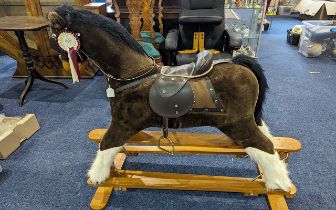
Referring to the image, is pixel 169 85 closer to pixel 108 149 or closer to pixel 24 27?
pixel 108 149

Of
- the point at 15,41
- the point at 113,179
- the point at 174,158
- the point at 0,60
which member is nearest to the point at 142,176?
the point at 113,179

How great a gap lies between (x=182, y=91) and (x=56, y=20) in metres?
0.64

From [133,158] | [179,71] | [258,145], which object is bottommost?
[133,158]

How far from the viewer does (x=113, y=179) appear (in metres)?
1.49

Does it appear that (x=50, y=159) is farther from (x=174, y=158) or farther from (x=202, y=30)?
(x=202, y=30)

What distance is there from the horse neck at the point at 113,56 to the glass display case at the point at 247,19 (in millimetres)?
2435

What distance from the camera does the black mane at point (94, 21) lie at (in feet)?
3.40

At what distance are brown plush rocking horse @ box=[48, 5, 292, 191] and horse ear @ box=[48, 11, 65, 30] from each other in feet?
0.06

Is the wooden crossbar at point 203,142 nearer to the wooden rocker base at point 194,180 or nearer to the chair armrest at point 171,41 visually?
the wooden rocker base at point 194,180

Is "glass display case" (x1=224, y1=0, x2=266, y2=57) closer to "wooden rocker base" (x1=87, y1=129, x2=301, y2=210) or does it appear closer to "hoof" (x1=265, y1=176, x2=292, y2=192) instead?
"wooden rocker base" (x1=87, y1=129, x2=301, y2=210)

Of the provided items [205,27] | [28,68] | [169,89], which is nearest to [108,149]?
[169,89]

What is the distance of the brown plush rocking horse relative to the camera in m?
1.12

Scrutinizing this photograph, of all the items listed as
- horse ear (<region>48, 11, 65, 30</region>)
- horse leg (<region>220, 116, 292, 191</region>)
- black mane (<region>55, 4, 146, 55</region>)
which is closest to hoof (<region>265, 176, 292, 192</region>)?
horse leg (<region>220, 116, 292, 191</region>)

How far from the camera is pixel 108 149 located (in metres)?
1.32
